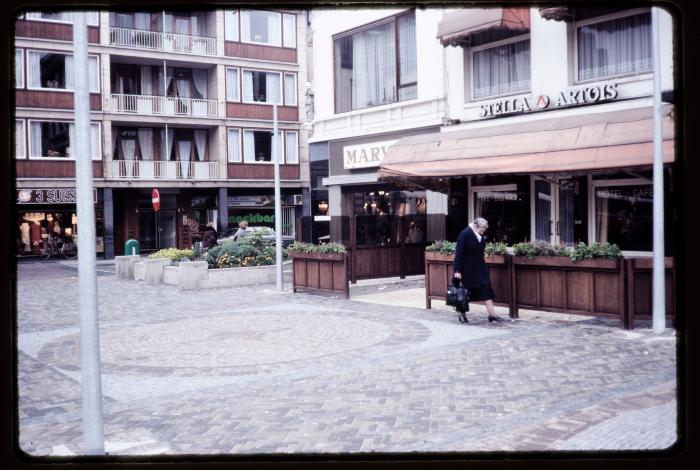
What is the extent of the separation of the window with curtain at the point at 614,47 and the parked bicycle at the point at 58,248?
1015 inches

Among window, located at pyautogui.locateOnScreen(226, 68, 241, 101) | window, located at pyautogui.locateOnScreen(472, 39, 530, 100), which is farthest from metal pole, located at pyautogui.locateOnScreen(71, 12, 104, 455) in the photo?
window, located at pyautogui.locateOnScreen(226, 68, 241, 101)

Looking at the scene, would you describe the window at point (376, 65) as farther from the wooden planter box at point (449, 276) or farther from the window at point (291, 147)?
the window at point (291, 147)

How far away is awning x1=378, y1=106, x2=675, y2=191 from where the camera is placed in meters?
12.1

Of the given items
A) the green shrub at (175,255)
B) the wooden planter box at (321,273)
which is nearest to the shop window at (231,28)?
the green shrub at (175,255)

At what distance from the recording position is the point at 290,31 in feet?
122

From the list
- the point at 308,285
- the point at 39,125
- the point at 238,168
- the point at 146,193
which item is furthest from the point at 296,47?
the point at 308,285

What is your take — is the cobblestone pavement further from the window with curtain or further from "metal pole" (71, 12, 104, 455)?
the window with curtain

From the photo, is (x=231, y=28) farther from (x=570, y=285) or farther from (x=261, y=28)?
(x=570, y=285)

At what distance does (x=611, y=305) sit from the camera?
1027 centimetres

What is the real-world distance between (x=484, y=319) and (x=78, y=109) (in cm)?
853

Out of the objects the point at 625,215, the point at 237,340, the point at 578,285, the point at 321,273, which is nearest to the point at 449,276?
the point at 578,285

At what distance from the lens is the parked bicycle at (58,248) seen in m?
32.5

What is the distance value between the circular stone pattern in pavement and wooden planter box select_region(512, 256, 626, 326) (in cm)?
247

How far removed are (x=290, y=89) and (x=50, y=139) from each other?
12668mm
